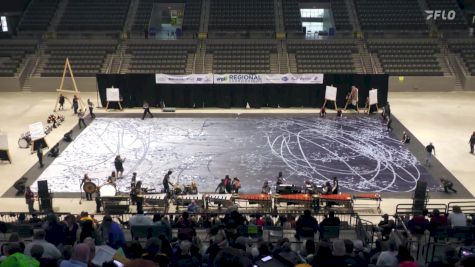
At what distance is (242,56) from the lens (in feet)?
155

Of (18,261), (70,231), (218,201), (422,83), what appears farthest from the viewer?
(422,83)

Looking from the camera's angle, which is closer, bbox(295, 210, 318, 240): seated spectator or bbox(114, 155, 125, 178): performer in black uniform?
bbox(295, 210, 318, 240): seated spectator

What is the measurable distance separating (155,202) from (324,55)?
94.0ft

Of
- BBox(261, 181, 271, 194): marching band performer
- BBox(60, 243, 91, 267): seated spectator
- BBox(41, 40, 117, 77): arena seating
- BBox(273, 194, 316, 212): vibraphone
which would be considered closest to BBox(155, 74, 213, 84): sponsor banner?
BBox(41, 40, 117, 77): arena seating

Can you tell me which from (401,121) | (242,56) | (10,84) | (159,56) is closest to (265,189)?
(401,121)

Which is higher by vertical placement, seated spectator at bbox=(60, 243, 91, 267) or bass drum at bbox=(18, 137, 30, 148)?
seated spectator at bbox=(60, 243, 91, 267)

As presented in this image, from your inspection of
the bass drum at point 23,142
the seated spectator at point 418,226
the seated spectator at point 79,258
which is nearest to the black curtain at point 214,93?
the bass drum at point 23,142

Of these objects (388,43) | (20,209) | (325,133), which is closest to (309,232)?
(20,209)

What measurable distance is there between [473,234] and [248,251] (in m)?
6.45

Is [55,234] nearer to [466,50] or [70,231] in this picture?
[70,231]

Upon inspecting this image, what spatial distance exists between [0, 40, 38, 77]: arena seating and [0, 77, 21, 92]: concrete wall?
0.51m

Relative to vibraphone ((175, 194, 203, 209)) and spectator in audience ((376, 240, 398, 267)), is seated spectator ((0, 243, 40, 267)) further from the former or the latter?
vibraphone ((175, 194, 203, 209))

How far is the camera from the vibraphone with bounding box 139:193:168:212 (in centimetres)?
2234

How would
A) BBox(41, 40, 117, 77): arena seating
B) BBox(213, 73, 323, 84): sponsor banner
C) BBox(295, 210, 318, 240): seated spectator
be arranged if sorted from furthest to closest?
1. BBox(41, 40, 117, 77): arena seating
2. BBox(213, 73, 323, 84): sponsor banner
3. BBox(295, 210, 318, 240): seated spectator
